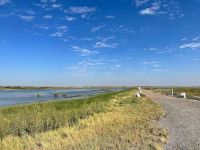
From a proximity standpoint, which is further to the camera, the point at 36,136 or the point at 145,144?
the point at 36,136

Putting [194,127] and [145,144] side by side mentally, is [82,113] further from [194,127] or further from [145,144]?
[145,144]

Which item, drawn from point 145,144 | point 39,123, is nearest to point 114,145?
point 145,144

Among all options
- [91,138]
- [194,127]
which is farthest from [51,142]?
[194,127]

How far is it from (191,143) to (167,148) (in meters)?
1.06

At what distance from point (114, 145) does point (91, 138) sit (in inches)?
64.7

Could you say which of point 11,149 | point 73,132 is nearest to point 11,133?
point 73,132

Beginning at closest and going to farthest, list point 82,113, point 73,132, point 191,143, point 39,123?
point 191,143 < point 73,132 < point 39,123 < point 82,113

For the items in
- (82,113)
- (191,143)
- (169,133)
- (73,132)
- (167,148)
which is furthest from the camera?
(82,113)

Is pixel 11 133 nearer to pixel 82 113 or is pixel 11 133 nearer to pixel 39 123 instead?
pixel 39 123

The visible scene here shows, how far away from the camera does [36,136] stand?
12016mm

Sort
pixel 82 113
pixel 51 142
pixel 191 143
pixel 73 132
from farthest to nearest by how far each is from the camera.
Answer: pixel 82 113, pixel 73 132, pixel 51 142, pixel 191 143

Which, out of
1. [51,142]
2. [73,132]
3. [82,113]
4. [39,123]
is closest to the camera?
[51,142]

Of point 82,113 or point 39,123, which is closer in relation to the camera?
point 39,123

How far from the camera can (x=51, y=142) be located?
10820 millimetres
